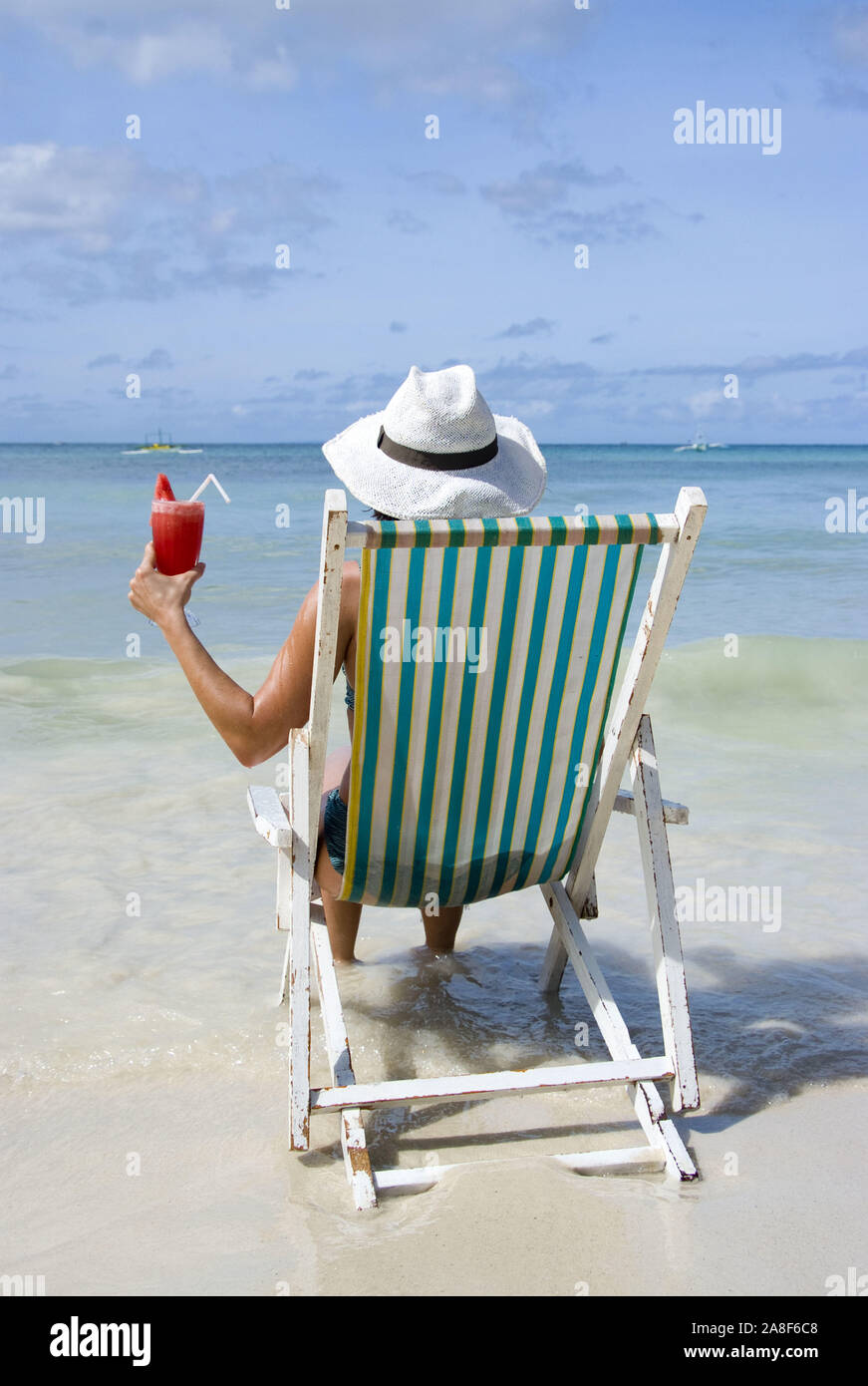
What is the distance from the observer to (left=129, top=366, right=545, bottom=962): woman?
8.45 feet

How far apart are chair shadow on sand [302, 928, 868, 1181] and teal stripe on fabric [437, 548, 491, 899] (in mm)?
553

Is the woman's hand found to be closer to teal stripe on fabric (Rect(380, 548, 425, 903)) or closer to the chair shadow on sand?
teal stripe on fabric (Rect(380, 548, 425, 903))

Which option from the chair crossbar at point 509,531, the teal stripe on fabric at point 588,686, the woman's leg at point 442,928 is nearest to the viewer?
the chair crossbar at point 509,531

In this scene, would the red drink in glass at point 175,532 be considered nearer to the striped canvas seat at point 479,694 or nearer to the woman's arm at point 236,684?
the woman's arm at point 236,684

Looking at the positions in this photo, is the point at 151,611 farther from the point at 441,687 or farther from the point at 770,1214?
the point at 770,1214

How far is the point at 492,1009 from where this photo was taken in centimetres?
335

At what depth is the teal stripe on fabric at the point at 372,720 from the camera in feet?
7.54

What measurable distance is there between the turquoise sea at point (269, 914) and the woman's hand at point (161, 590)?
→ 3.67 feet

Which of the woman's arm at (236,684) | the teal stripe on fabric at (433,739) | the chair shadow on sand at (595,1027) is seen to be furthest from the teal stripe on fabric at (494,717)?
the chair shadow on sand at (595,1027)

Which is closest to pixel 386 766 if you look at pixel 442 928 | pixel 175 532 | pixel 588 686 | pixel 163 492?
pixel 588 686

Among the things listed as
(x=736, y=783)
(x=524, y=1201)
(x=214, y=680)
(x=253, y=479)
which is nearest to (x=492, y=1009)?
(x=524, y=1201)

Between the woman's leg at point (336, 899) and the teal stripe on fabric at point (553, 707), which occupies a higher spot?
the teal stripe on fabric at point (553, 707)

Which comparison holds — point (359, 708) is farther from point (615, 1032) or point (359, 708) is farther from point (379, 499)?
point (615, 1032)
